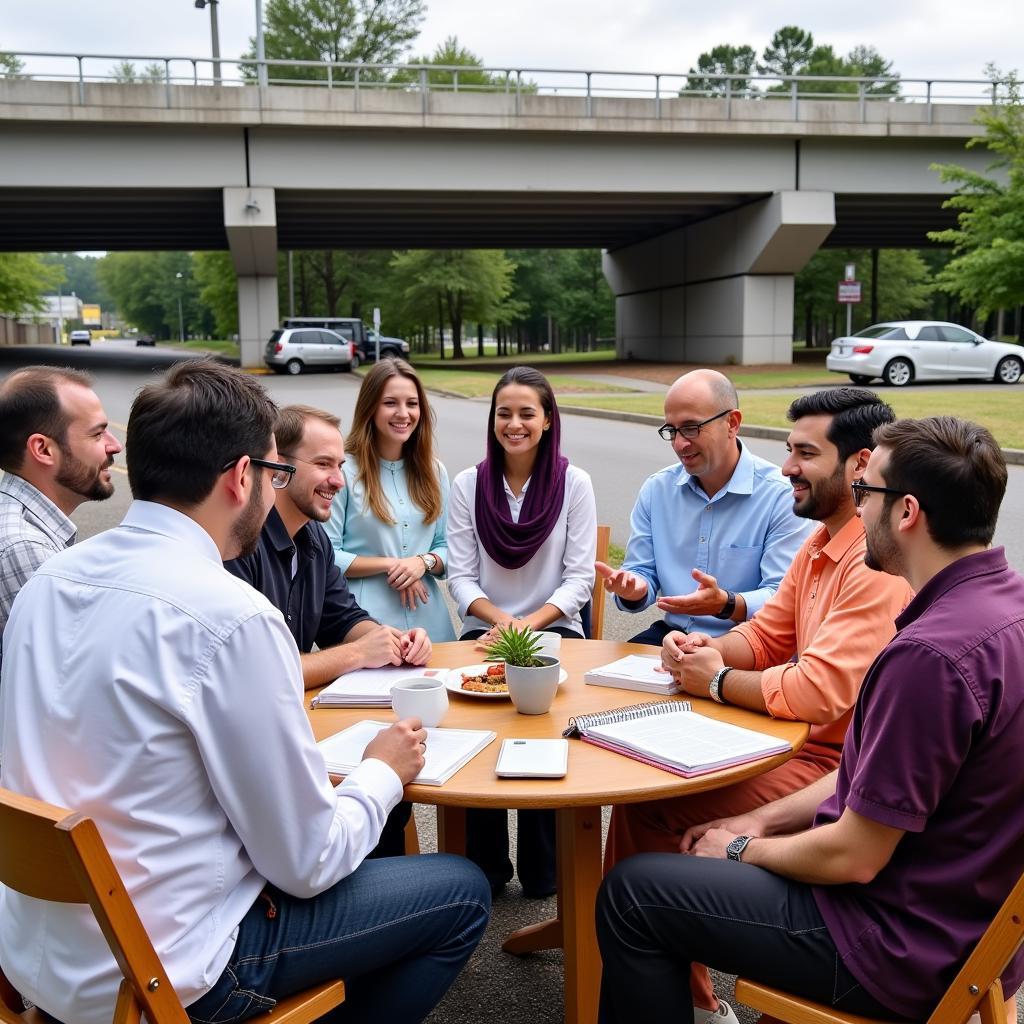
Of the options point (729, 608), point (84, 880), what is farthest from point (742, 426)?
point (84, 880)

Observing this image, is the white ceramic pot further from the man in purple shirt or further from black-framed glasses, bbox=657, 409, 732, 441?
black-framed glasses, bbox=657, 409, 732, 441

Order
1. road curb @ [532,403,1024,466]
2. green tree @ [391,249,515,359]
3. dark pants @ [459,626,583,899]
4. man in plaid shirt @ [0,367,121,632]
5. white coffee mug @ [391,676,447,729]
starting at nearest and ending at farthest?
white coffee mug @ [391,676,447,729], man in plaid shirt @ [0,367,121,632], dark pants @ [459,626,583,899], road curb @ [532,403,1024,466], green tree @ [391,249,515,359]

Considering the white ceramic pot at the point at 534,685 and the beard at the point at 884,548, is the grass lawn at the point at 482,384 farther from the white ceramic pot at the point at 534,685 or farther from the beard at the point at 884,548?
the beard at the point at 884,548

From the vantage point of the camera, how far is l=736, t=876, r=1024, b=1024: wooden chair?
1850 millimetres

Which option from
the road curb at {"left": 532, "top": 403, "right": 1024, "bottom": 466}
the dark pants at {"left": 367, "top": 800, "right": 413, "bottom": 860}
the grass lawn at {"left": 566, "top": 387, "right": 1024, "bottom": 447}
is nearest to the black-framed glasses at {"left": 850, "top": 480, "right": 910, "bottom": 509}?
the dark pants at {"left": 367, "top": 800, "right": 413, "bottom": 860}

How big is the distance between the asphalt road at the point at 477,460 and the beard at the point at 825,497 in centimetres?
103

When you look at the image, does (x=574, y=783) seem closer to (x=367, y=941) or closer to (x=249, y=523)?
(x=367, y=941)

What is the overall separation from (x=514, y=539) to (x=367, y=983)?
2.30 meters

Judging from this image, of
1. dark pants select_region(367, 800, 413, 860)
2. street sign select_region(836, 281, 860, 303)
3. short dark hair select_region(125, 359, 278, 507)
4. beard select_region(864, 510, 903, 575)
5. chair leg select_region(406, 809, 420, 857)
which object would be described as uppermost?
street sign select_region(836, 281, 860, 303)

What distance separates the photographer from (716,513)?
14.1 feet

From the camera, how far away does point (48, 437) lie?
11.0 ft

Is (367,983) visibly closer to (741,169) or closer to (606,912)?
(606,912)

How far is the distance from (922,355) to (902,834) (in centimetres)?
2496

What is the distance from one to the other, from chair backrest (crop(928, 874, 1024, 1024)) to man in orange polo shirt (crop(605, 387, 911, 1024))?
0.92m
